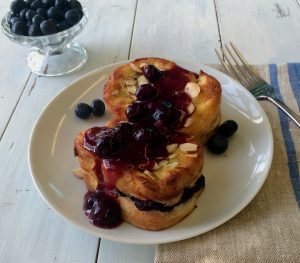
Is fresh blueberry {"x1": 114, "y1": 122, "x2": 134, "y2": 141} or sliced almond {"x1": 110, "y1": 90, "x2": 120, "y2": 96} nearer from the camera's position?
fresh blueberry {"x1": 114, "y1": 122, "x2": 134, "y2": 141}

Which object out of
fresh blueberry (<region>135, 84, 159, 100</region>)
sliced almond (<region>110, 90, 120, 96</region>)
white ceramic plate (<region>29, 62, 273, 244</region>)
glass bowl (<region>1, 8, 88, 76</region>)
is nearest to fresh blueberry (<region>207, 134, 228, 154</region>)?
white ceramic plate (<region>29, 62, 273, 244</region>)

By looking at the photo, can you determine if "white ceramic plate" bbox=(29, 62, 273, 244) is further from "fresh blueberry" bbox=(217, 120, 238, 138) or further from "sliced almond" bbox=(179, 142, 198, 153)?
"sliced almond" bbox=(179, 142, 198, 153)

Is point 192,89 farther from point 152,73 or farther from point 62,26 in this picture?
point 62,26

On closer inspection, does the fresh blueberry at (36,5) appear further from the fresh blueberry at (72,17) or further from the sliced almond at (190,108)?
the sliced almond at (190,108)

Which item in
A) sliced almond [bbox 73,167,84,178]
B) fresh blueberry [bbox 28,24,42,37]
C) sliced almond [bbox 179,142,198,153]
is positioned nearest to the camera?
sliced almond [bbox 179,142,198,153]

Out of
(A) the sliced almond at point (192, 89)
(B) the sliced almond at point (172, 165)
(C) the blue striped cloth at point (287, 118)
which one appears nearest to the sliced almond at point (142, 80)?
(A) the sliced almond at point (192, 89)
